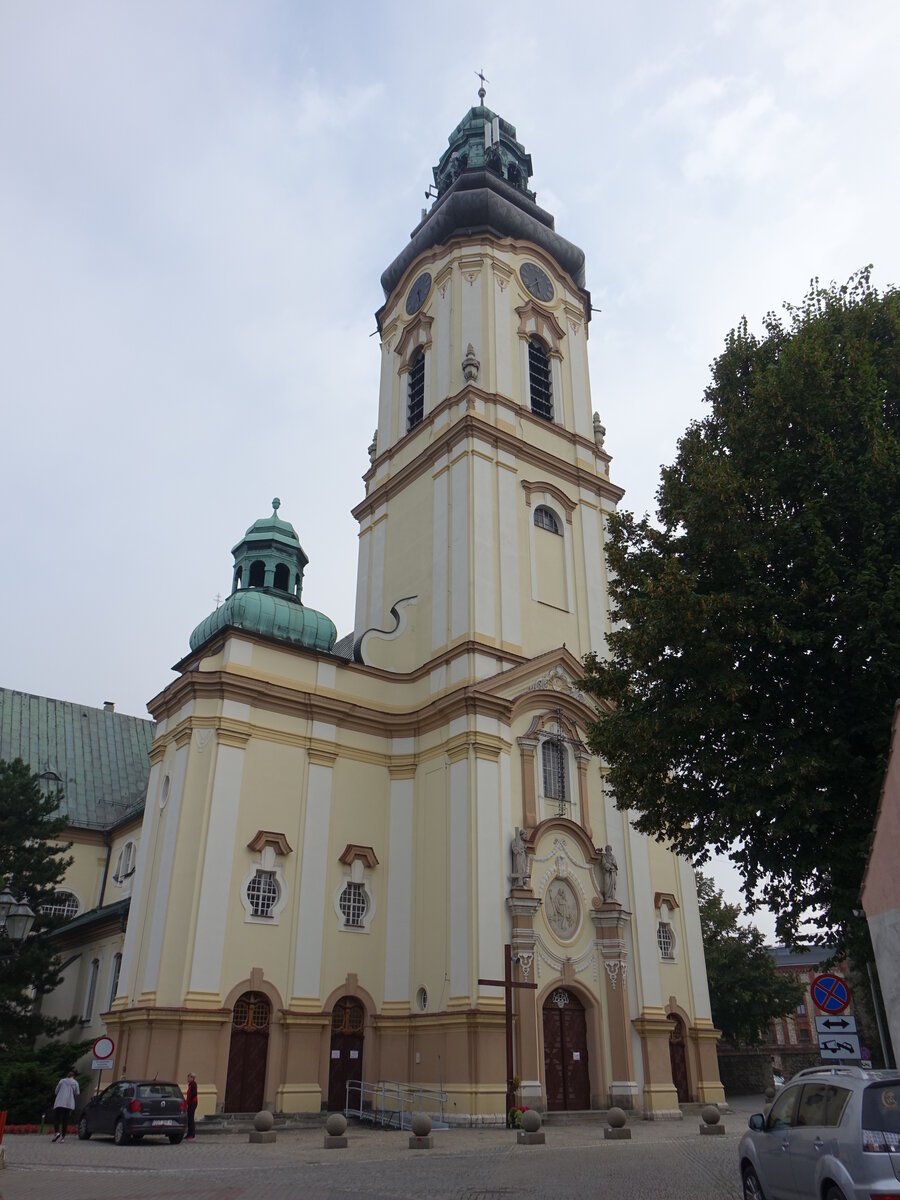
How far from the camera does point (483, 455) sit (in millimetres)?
29859

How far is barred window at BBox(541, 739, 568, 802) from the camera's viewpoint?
2641cm

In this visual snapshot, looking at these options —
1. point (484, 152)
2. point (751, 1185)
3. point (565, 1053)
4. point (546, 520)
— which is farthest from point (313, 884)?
point (484, 152)

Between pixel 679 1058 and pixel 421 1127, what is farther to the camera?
pixel 679 1058

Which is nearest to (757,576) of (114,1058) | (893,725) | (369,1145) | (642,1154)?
(893,725)

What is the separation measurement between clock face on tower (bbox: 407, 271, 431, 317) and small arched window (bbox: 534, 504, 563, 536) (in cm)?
975

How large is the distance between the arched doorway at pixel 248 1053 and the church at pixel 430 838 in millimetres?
47

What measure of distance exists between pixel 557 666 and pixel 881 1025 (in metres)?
15.0

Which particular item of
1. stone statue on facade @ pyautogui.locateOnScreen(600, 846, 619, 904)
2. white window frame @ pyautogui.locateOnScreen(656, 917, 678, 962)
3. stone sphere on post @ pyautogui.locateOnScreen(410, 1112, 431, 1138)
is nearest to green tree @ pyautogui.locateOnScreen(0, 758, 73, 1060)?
stone sphere on post @ pyautogui.locateOnScreen(410, 1112, 431, 1138)

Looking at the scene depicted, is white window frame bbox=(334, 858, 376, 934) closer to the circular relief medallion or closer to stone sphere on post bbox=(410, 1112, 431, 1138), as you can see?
the circular relief medallion

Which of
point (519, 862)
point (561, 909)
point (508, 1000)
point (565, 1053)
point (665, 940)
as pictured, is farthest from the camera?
point (665, 940)

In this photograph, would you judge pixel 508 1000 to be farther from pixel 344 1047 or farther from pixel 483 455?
pixel 483 455

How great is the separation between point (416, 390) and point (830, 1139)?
30.2 metres

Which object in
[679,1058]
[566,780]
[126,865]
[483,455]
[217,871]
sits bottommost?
[679,1058]

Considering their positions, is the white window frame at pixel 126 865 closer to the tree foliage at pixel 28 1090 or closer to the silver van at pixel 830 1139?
the tree foliage at pixel 28 1090
